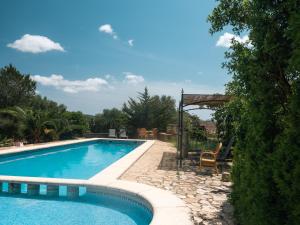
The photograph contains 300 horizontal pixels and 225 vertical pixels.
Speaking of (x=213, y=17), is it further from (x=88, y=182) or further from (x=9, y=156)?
(x=9, y=156)

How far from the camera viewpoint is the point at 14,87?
30766 mm

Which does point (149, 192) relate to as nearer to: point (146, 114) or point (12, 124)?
point (12, 124)

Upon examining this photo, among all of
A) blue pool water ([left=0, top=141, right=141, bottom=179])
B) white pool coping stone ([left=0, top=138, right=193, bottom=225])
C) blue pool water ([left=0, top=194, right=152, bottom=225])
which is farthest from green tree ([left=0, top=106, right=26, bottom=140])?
blue pool water ([left=0, top=194, right=152, bottom=225])

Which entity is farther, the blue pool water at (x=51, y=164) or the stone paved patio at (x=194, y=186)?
the blue pool water at (x=51, y=164)

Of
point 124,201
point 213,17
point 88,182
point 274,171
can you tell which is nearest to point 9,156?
point 88,182

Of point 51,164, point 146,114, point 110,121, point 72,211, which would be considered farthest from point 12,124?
point 72,211

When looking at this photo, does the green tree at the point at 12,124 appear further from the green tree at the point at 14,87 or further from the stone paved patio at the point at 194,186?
the stone paved patio at the point at 194,186

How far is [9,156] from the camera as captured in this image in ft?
45.9

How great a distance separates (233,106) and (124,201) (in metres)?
3.16

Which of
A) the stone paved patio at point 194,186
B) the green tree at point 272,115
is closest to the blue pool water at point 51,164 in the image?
the stone paved patio at point 194,186

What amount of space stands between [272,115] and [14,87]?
3122 cm

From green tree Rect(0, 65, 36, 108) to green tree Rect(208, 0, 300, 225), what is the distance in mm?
29647

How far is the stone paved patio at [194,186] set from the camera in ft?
17.3

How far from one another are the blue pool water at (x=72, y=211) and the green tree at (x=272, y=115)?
2.91 meters
